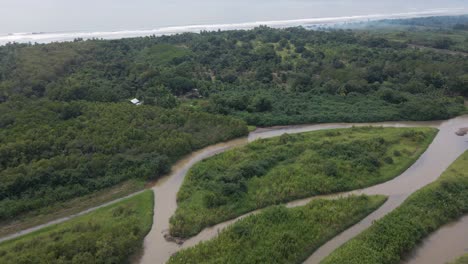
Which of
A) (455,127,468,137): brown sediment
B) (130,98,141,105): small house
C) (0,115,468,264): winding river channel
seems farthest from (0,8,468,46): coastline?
(455,127,468,137): brown sediment

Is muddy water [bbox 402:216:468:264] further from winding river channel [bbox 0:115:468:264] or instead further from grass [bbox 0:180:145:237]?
grass [bbox 0:180:145:237]

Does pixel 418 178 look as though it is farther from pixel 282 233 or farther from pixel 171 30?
pixel 171 30

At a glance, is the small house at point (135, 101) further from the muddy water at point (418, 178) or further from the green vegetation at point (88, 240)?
the muddy water at point (418, 178)

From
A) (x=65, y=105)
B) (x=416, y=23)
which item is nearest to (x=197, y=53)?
(x=65, y=105)

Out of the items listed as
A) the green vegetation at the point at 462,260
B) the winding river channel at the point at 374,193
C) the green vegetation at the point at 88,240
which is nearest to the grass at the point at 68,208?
the winding river channel at the point at 374,193

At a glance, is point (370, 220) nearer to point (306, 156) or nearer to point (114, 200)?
point (306, 156)

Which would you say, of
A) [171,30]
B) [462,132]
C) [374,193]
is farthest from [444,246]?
[171,30]
